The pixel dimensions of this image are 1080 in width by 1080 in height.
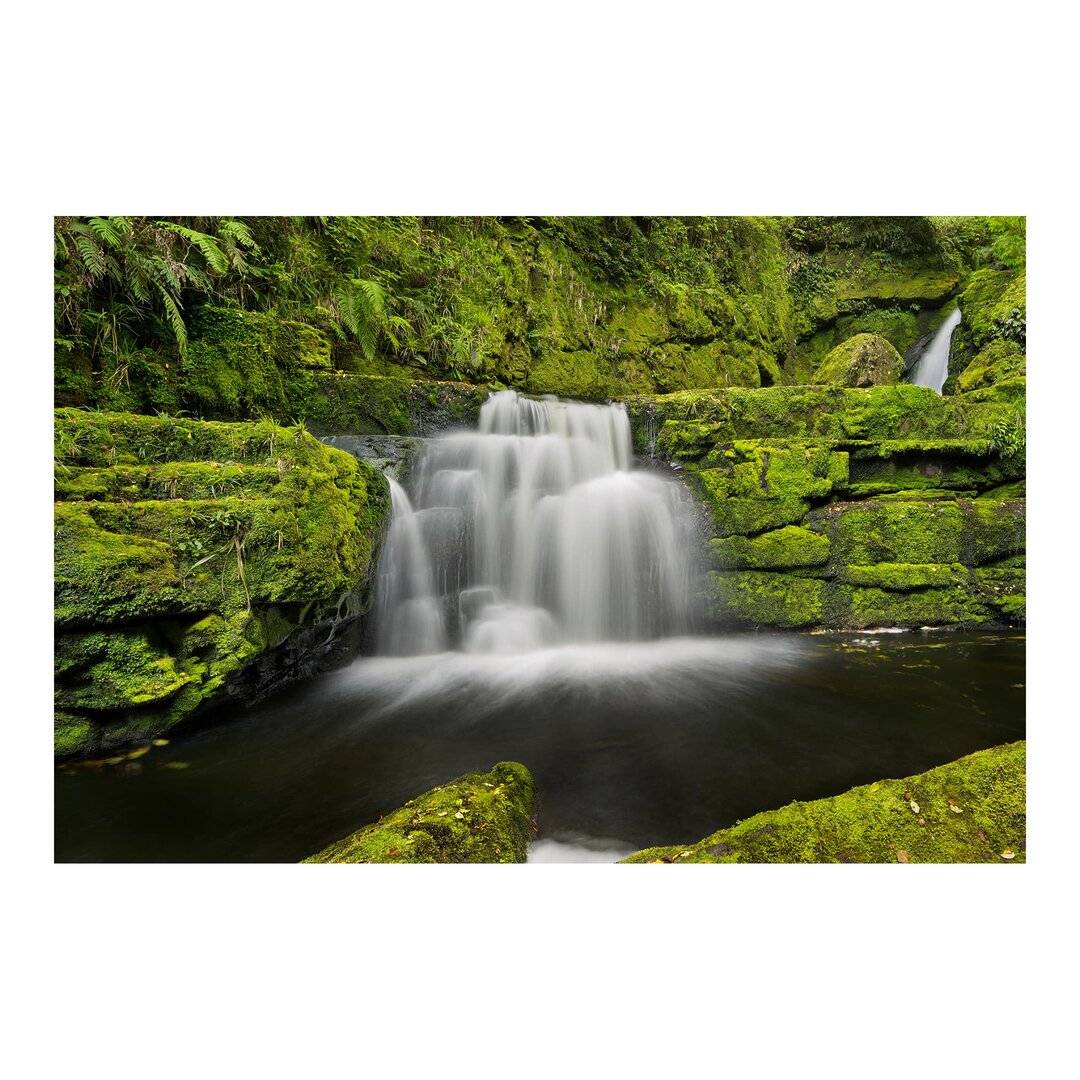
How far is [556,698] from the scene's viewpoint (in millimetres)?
4133

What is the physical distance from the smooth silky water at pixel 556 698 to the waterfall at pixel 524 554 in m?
0.02

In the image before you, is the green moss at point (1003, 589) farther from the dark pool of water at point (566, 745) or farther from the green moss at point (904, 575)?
the dark pool of water at point (566, 745)

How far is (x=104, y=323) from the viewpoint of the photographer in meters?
4.61

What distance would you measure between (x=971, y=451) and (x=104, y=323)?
10014 mm

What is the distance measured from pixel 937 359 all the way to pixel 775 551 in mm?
9383

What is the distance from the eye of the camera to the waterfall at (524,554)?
5.27 m

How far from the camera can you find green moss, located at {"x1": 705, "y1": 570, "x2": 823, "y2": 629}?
578 cm

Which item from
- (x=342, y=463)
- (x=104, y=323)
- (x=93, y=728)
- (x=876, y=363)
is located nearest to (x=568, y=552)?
(x=342, y=463)

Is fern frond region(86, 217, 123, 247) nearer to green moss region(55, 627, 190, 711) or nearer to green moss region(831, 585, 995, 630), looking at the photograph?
green moss region(55, 627, 190, 711)

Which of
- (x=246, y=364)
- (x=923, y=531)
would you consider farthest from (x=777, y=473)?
(x=246, y=364)

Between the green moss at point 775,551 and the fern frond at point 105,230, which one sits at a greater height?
the fern frond at point 105,230

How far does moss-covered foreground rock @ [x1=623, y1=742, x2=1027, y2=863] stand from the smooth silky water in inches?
22.4

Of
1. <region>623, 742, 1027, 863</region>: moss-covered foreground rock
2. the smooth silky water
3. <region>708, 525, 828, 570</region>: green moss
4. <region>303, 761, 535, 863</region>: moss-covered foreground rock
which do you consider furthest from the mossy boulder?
<region>303, 761, 535, 863</region>: moss-covered foreground rock

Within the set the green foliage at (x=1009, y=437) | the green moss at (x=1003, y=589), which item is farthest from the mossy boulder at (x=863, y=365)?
the green moss at (x=1003, y=589)
